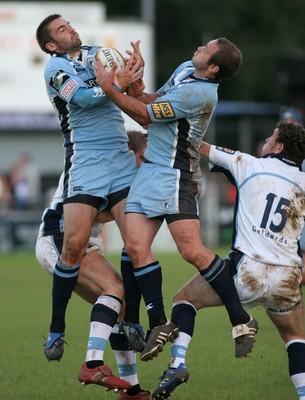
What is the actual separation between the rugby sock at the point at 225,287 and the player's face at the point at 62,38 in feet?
6.35

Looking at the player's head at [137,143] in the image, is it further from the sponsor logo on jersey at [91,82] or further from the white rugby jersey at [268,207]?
the white rugby jersey at [268,207]

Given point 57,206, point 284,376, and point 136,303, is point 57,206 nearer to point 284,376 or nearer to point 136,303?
point 136,303

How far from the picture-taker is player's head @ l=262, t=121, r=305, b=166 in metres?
7.38

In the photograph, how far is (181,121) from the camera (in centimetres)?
741

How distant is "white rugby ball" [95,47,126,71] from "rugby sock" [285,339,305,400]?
2245 millimetres

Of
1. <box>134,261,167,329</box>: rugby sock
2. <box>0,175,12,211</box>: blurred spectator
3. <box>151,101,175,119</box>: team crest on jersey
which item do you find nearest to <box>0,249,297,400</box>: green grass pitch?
<box>134,261,167,329</box>: rugby sock

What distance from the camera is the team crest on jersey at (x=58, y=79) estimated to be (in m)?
7.57

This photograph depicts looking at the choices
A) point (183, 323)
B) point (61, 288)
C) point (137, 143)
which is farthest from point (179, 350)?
point (137, 143)

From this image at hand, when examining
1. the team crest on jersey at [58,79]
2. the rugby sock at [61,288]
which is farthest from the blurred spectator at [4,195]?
the team crest on jersey at [58,79]

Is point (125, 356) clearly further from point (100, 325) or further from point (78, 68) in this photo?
point (78, 68)

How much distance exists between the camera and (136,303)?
769 centimetres

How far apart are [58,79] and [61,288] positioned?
1.48 metres

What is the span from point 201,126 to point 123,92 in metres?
0.59

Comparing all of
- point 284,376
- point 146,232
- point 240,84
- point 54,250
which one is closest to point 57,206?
point 54,250
